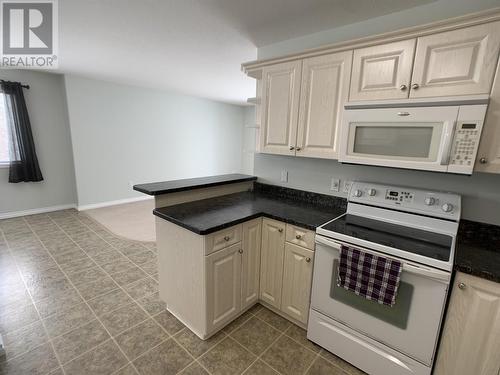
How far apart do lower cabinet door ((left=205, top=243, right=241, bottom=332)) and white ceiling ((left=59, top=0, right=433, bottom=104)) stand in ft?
6.05

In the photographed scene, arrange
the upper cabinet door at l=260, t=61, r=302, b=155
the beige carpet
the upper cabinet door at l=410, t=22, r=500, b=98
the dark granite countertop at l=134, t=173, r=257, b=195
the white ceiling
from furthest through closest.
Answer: the beige carpet, the upper cabinet door at l=260, t=61, r=302, b=155, the dark granite countertop at l=134, t=173, r=257, b=195, the white ceiling, the upper cabinet door at l=410, t=22, r=500, b=98

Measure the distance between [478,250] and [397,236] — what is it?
0.45 metres

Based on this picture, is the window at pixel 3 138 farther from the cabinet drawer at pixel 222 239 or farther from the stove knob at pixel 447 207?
the stove knob at pixel 447 207

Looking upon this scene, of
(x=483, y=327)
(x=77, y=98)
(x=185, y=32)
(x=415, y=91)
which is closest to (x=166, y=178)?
(x=77, y=98)

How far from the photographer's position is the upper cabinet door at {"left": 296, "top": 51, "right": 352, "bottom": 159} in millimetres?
1804

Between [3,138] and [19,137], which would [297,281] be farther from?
[3,138]

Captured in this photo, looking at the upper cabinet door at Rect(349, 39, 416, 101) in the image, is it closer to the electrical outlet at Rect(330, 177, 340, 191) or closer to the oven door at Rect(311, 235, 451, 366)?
the electrical outlet at Rect(330, 177, 340, 191)

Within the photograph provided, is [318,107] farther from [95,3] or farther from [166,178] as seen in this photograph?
[166,178]

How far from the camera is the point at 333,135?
1884 millimetres

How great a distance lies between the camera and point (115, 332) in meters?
1.87

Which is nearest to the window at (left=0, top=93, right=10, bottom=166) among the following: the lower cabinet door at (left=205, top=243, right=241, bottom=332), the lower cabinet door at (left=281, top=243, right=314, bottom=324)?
the lower cabinet door at (left=205, top=243, right=241, bottom=332)

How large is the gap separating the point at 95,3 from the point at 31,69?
10.5 ft

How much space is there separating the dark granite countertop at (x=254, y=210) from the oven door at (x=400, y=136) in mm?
538
